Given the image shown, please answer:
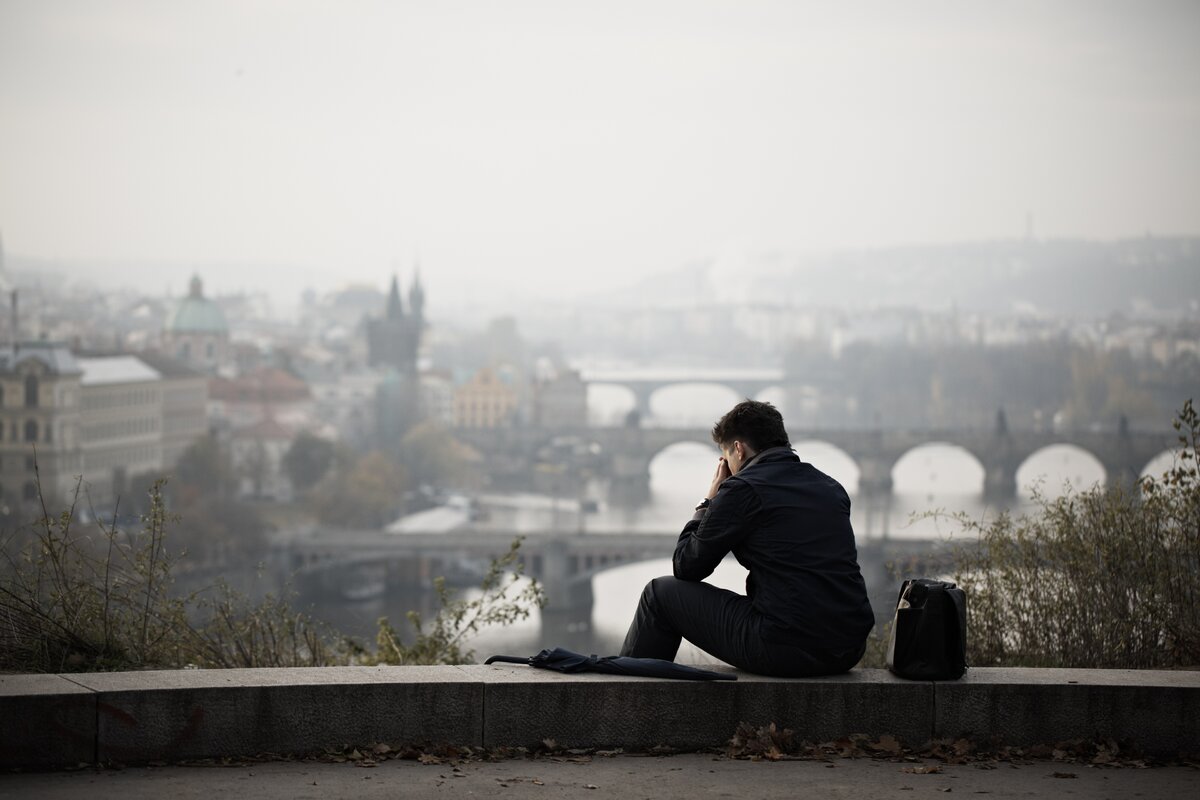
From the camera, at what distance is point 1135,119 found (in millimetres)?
66375

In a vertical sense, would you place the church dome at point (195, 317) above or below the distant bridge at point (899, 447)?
above

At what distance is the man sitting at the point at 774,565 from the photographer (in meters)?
2.60

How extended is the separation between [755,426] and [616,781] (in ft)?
2.19

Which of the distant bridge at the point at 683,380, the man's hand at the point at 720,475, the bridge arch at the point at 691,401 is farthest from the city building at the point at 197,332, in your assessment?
the man's hand at the point at 720,475

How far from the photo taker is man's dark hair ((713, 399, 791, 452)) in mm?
2693

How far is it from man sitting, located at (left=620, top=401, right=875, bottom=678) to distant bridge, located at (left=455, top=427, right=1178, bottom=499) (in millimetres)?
39831

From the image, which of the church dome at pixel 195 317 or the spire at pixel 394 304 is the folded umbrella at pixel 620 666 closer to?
the church dome at pixel 195 317

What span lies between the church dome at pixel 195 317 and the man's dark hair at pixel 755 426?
7037cm

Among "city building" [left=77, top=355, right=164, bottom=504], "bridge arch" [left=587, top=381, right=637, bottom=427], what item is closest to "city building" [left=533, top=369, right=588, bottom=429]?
"bridge arch" [left=587, top=381, right=637, bottom=427]

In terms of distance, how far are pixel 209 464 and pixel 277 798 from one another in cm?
4726

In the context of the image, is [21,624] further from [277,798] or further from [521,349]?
[521,349]

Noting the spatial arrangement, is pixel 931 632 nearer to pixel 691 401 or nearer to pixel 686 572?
pixel 686 572

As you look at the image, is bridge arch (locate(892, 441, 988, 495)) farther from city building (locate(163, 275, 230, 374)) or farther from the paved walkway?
the paved walkway

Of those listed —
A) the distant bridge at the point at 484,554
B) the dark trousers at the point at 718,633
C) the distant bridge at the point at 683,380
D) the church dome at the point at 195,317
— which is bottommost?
the distant bridge at the point at 484,554
